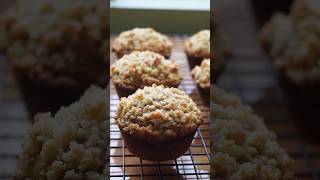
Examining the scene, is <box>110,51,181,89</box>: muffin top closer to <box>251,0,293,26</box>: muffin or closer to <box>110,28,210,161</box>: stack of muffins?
<box>110,28,210,161</box>: stack of muffins

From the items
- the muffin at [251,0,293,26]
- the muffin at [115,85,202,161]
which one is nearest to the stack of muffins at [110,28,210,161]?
the muffin at [115,85,202,161]

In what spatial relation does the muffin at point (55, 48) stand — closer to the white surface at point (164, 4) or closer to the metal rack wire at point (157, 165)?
the white surface at point (164, 4)

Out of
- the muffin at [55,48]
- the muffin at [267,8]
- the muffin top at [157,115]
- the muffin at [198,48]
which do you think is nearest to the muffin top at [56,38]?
the muffin at [55,48]

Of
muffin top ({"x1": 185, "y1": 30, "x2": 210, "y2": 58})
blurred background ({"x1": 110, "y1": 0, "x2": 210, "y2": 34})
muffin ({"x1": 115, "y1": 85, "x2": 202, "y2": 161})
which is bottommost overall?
muffin ({"x1": 115, "y1": 85, "x2": 202, "y2": 161})

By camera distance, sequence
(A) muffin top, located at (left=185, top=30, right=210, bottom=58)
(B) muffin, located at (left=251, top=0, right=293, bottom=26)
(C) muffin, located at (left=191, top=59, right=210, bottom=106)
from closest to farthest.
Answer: (C) muffin, located at (left=191, top=59, right=210, bottom=106) < (A) muffin top, located at (left=185, top=30, right=210, bottom=58) < (B) muffin, located at (left=251, top=0, right=293, bottom=26)

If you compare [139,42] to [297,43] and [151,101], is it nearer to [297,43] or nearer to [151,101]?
[151,101]
